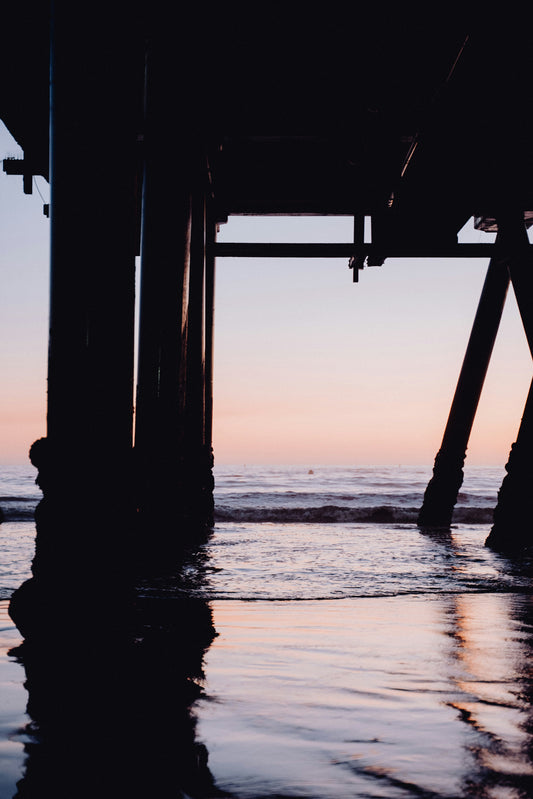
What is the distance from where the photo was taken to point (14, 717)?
66.4 inches

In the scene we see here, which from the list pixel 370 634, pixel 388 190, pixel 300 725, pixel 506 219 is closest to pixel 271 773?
pixel 300 725

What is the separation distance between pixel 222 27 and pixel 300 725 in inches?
175

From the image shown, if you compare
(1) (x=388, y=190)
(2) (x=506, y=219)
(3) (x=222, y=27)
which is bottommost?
(2) (x=506, y=219)

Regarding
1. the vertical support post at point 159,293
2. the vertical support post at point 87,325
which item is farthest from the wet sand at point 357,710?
the vertical support post at point 159,293

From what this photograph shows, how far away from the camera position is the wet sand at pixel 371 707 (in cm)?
137

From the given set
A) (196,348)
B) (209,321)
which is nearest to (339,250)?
(209,321)

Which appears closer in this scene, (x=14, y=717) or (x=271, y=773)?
(x=271, y=773)

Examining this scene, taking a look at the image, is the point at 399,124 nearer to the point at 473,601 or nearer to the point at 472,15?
the point at 472,15

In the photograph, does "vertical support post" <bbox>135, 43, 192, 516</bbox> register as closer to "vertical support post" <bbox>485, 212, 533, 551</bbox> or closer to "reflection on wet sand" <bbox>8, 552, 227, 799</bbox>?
"reflection on wet sand" <bbox>8, 552, 227, 799</bbox>

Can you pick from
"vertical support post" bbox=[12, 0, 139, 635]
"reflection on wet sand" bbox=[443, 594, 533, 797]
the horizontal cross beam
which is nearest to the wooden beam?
the horizontal cross beam

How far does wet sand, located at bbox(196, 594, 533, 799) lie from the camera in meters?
1.37

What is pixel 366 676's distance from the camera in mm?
2123

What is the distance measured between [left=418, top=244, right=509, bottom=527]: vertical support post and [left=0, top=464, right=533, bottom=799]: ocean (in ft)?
8.67

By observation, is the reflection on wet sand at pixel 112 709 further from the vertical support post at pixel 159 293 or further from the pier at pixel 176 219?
the vertical support post at pixel 159 293
